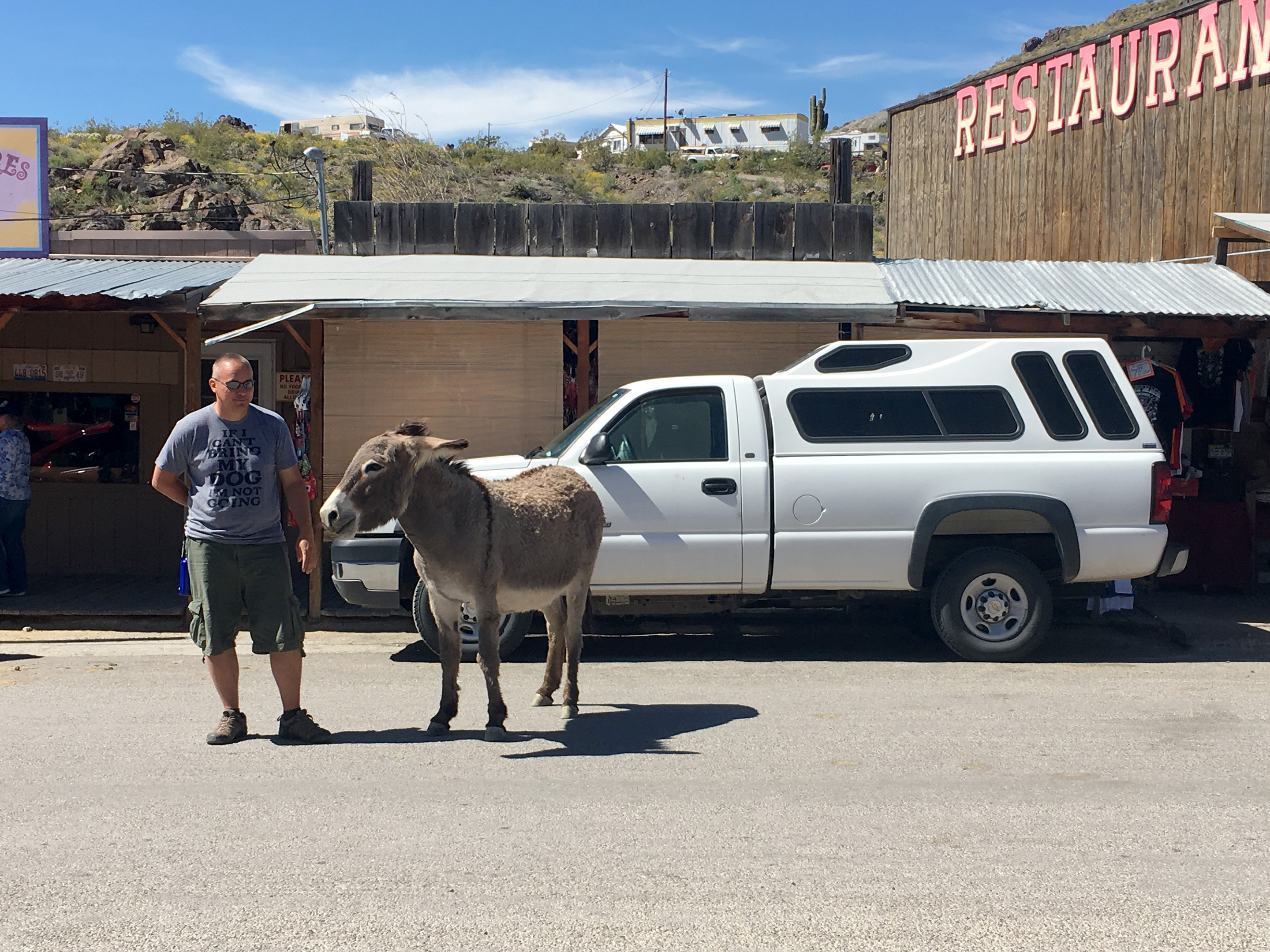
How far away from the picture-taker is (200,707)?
7.18 metres

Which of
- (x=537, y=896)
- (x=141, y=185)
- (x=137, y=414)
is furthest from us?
(x=141, y=185)

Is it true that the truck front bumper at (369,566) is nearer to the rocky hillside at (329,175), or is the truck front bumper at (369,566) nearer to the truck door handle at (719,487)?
the truck door handle at (719,487)

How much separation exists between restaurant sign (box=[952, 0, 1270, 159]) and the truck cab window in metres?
8.71

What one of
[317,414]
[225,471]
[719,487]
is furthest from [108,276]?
[719,487]

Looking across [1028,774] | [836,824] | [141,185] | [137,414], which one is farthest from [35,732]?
[141,185]

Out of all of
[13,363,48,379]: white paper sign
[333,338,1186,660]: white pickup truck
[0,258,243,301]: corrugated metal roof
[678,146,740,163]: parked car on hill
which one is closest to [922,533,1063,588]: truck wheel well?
[333,338,1186,660]: white pickup truck

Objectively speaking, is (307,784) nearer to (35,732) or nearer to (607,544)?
(35,732)

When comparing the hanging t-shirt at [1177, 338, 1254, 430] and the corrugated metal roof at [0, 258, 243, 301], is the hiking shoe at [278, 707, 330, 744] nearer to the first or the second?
the corrugated metal roof at [0, 258, 243, 301]

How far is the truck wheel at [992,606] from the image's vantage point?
8430mm

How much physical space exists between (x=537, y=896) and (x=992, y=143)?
16190 mm

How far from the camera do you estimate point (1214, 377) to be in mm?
11680

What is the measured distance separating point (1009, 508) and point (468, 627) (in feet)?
13.3

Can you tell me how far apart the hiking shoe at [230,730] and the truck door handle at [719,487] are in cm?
359

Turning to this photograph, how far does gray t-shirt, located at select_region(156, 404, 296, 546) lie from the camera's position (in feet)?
19.6
